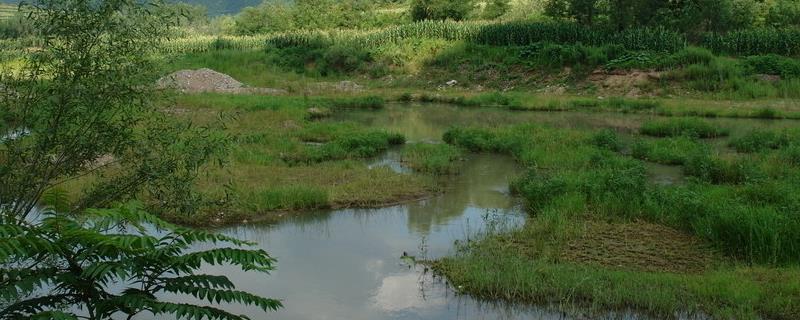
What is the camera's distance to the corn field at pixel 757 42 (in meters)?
35.8

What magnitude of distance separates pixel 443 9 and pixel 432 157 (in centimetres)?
4159

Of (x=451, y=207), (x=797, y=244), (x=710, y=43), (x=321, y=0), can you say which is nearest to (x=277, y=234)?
(x=451, y=207)

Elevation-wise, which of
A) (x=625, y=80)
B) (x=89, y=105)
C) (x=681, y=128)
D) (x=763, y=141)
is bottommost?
(x=625, y=80)

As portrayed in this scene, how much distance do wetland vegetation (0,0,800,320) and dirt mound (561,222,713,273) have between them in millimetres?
47

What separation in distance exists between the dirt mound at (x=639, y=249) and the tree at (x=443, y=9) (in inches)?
1866

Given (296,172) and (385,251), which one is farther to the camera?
(296,172)

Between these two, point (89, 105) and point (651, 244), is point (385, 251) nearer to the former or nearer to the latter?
point (651, 244)

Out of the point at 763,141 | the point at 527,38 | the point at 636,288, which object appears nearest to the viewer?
the point at 636,288

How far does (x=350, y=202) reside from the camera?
46.0ft

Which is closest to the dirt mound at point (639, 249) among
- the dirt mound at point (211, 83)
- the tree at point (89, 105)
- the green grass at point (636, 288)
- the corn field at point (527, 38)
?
the green grass at point (636, 288)

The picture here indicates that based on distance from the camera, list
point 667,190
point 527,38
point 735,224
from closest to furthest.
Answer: point 735,224
point 667,190
point 527,38

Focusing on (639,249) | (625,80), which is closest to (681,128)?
(625,80)

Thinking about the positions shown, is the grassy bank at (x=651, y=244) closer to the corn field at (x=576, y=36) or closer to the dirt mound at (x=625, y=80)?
the dirt mound at (x=625, y=80)

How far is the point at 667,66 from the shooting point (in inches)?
1368
